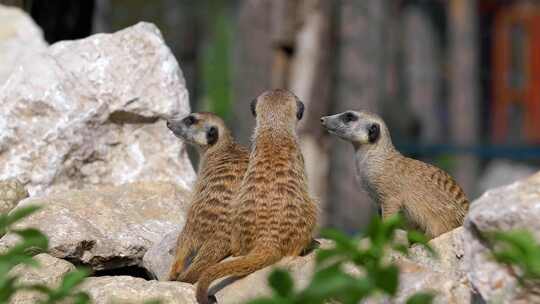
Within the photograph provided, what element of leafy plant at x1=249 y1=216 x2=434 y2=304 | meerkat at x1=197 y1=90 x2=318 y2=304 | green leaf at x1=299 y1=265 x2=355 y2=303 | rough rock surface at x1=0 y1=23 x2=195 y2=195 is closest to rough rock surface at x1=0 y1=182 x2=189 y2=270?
rough rock surface at x1=0 y1=23 x2=195 y2=195

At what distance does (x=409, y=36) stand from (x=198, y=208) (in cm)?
1100

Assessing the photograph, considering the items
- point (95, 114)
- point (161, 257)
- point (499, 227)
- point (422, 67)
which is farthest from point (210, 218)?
point (422, 67)

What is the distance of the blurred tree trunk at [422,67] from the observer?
14.8m

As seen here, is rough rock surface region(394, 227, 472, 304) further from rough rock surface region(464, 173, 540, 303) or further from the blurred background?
the blurred background

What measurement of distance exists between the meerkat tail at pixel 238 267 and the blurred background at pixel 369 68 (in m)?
2.97

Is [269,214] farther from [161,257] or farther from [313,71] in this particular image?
[313,71]

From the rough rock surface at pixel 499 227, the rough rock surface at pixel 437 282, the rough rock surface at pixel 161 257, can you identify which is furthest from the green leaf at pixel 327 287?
the rough rock surface at pixel 161 257

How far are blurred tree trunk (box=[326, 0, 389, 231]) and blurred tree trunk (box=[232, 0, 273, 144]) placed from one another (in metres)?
0.49

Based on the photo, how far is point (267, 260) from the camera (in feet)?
12.8

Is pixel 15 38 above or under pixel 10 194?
above

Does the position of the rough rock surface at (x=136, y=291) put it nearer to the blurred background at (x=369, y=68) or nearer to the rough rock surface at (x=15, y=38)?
the rough rock surface at (x=15, y=38)

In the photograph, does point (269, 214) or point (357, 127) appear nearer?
point (269, 214)

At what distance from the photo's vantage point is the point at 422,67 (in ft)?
48.6

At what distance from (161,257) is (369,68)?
493 cm
